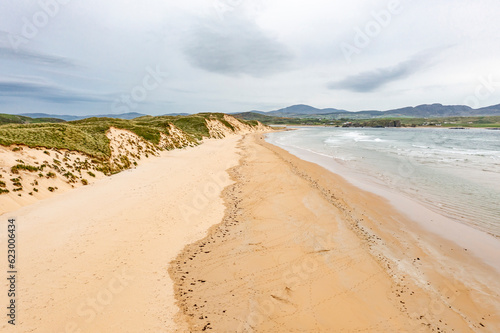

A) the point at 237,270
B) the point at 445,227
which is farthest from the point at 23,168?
the point at 445,227

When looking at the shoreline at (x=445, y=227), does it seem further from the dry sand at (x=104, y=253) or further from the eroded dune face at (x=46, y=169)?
the eroded dune face at (x=46, y=169)

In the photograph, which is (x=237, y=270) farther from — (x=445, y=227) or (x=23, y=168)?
(x=23, y=168)

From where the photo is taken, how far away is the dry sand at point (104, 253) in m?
4.82

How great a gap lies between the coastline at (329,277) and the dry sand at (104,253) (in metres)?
0.74

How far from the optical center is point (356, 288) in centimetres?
605

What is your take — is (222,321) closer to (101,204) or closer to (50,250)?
(50,250)

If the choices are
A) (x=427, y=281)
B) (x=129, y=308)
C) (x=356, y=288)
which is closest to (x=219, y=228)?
(x=129, y=308)

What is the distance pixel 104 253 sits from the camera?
23.1 ft

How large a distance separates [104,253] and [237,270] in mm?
4134

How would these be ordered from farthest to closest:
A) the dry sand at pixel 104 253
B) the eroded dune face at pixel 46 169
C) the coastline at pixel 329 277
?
the eroded dune face at pixel 46 169
the coastline at pixel 329 277
the dry sand at pixel 104 253

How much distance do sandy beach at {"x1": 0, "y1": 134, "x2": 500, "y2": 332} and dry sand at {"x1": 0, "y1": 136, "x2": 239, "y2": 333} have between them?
0.11ft

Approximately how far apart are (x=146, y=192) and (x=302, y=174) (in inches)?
467

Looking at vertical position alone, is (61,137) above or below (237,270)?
above

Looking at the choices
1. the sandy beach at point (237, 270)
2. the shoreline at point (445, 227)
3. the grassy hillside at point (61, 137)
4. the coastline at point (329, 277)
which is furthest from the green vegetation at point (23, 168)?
the shoreline at point (445, 227)
